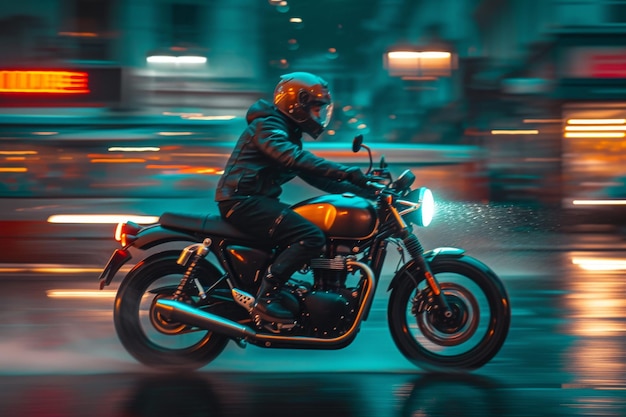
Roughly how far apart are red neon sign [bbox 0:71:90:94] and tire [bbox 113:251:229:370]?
13651 millimetres

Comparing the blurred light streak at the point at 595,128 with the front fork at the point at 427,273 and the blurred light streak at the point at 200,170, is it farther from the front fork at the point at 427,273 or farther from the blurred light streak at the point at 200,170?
the front fork at the point at 427,273

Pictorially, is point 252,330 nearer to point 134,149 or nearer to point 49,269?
point 49,269

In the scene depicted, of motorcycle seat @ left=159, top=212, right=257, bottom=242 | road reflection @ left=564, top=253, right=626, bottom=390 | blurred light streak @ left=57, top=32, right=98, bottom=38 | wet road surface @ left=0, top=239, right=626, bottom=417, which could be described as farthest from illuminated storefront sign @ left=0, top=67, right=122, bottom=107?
motorcycle seat @ left=159, top=212, right=257, bottom=242

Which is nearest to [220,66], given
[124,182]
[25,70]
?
[25,70]

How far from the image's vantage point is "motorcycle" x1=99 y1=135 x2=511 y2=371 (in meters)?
5.54

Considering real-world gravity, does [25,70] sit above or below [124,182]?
above

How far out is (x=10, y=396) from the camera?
504 cm

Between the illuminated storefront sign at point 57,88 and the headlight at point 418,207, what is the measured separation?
45.5 ft

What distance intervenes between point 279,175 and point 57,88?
14057 millimetres

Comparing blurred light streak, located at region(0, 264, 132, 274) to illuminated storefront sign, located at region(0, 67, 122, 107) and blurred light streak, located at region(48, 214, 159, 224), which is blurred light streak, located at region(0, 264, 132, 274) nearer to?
blurred light streak, located at region(48, 214, 159, 224)

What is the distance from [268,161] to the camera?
5.60 metres

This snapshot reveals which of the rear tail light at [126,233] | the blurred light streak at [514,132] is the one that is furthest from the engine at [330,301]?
the blurred light streak at [514,132]

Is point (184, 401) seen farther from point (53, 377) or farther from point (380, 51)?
point (380, 51)

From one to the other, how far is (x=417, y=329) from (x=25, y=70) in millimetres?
15141
